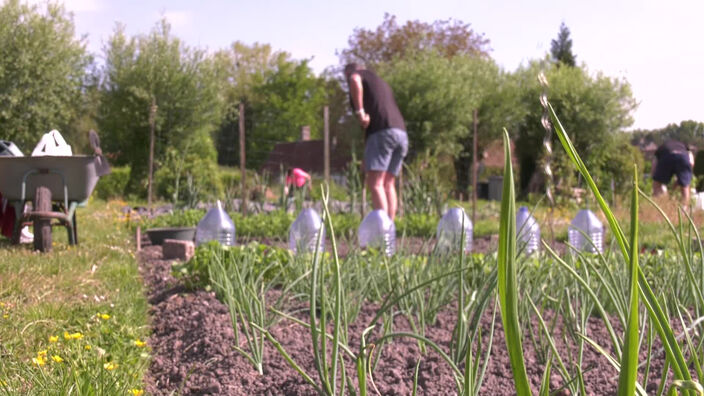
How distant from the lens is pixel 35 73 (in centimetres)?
1661

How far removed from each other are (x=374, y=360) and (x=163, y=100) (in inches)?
594

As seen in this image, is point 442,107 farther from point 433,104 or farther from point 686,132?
point 686,132

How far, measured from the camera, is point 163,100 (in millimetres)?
16234

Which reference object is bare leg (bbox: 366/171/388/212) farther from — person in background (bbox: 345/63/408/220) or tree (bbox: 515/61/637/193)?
tree (bbox: 515/61/637/193)

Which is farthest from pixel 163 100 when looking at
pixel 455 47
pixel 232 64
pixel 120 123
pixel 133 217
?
pixel 232 64


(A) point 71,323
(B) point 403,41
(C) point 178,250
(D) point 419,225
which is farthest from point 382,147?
(B) point 403,41

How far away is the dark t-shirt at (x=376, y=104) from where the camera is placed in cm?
590

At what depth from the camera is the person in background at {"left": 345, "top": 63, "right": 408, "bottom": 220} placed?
18.9 feet

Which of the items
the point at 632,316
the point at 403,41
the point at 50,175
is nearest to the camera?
the point at 632,316

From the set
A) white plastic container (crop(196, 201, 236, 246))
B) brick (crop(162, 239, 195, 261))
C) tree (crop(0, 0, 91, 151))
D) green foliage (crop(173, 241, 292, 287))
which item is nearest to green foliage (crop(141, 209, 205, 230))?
white plastic container (crop(196, 201, 236, 246))

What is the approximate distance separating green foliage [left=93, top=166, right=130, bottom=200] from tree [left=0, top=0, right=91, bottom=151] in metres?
2.10

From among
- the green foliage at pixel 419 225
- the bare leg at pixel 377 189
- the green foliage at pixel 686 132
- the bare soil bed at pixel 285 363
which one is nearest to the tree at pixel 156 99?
the green foliage at pixel 419 225

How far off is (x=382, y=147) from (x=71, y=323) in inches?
141

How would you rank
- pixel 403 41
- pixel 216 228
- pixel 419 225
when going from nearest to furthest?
1. pixel 216 228
2. pixel 419 225
3. pixel 403 41
